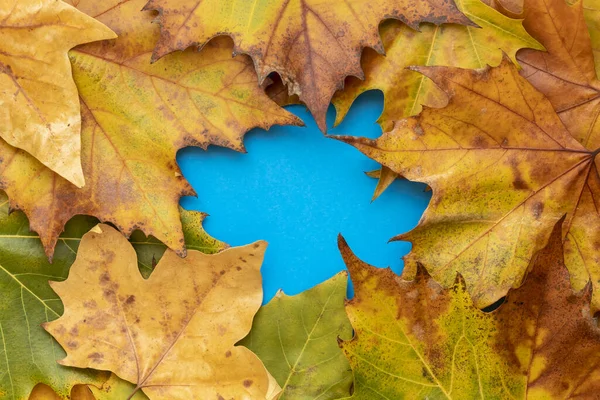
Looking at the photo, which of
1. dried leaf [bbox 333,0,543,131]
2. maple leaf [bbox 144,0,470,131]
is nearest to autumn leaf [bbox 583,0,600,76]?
dried leaf [bbox 333,0,543,131]

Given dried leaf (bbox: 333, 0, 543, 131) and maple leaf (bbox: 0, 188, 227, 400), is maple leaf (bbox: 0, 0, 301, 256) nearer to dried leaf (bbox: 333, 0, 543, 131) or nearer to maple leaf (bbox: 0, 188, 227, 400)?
maple leaf (bbox: 0, 188, 227, 400)

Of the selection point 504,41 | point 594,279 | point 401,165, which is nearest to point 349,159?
point 401,165

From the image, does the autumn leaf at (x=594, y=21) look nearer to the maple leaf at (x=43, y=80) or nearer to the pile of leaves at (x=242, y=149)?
the pile of leaves at (x=242, y=149)

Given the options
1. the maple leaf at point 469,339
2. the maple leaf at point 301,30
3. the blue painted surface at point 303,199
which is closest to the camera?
the maple leaf at point 469,339

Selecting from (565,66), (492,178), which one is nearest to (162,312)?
(492,178)

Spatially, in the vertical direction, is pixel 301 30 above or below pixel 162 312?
above

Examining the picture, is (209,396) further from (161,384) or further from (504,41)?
(504,41)

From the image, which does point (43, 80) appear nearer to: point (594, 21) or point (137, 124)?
point (137, 124)

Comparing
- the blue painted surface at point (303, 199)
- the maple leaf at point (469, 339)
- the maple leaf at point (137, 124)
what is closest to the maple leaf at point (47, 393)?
the maple leaf at point (137, 124)
